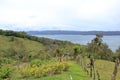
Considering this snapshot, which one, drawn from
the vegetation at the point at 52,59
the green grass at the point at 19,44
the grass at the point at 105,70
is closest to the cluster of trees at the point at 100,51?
the vegetation at the point at 52,59

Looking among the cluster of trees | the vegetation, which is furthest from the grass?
the cluster of trees

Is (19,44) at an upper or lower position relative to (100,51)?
lower

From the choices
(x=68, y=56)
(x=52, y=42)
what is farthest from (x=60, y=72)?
(x=52, y=42)

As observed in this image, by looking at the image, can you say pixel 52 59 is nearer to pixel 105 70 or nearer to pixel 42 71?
pixel 105 70

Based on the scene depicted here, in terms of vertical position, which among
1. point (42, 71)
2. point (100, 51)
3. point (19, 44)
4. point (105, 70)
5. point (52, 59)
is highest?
point (42, 71)

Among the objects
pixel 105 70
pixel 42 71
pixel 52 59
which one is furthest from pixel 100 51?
pixel 42 71

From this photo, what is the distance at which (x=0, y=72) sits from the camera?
40531mm

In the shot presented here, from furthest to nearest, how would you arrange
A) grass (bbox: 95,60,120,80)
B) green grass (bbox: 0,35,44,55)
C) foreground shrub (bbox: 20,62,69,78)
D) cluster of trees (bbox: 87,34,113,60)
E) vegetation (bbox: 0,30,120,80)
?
green grass (bbox: 0,35,44,55)
cluster of trees (bbox: 87,34,113,60)
grass (bbox: 95,60,120,80)
vegetation (bbox: 0,30,120,80)
foreground shrub (bbox: 20,62,69,78)

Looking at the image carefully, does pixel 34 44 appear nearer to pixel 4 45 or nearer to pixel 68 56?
pixel 4 45

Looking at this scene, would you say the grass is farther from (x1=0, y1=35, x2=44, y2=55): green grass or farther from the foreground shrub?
(x1=0, y1=35, x2=44, y2=55): green grass

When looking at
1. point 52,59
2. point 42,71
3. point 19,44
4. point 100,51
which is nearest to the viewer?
point 42,71

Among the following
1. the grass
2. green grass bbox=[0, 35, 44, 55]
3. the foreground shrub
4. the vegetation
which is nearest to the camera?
the foreground shrub

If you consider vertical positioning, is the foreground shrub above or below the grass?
above

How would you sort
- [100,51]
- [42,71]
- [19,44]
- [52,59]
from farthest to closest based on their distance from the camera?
1. [19,44]
2. [100,51]
3. [52,59]
4. [42,71]
